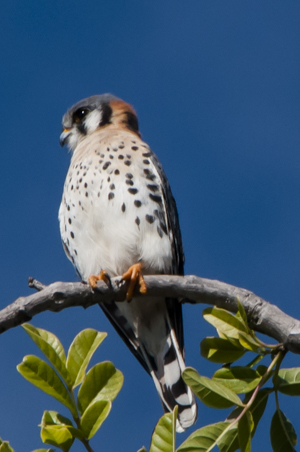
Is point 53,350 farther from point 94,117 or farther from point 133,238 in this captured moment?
point 94,117

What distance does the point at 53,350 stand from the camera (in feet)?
6.81

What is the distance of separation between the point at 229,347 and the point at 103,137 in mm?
3008

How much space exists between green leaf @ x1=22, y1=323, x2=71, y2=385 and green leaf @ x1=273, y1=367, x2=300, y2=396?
753 millimetres

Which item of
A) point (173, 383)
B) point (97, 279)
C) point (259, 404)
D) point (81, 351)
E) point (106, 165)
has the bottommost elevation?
point (259, 404)

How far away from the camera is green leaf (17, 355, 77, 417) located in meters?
2.00

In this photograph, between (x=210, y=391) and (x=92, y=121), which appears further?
(x=92, y=121)

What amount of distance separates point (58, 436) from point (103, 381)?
0.25m

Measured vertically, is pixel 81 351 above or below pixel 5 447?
above

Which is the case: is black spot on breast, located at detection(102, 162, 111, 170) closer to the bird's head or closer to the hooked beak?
the bird's head

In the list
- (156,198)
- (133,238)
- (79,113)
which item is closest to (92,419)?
(133,238)

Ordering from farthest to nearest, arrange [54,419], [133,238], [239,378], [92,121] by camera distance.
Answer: [92,121]
[133,238]
[239,378]
[54,419]

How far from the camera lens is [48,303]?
2666 mm

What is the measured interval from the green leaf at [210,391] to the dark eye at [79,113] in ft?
13.7

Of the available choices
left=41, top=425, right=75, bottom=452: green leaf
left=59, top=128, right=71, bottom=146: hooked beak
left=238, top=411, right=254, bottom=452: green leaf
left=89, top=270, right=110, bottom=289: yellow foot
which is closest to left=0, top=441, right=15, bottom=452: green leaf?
left=41, top=425, right=75, bottom=452: green leaf
